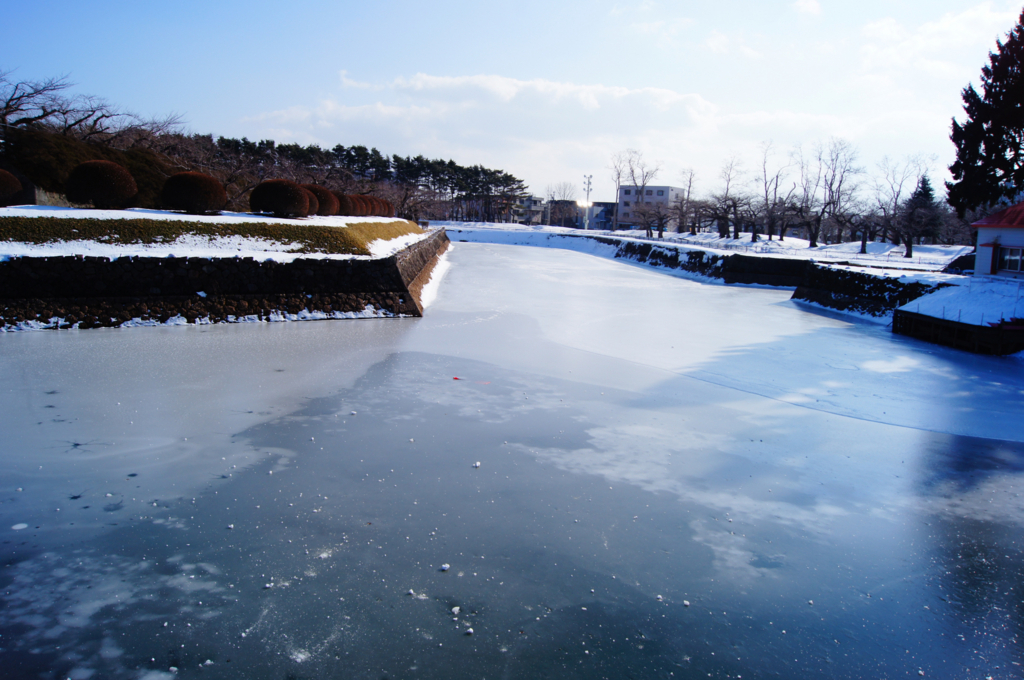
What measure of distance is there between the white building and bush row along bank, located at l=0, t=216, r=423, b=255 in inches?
639

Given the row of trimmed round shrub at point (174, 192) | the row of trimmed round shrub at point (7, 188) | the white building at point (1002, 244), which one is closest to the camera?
the row of trimmed round shrub at point (7, 188)

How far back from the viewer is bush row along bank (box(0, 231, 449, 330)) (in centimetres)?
1078

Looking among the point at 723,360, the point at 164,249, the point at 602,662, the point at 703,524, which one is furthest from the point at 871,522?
the point at 164,249

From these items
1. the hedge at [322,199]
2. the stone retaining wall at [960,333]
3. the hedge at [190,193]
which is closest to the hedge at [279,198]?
the hedge at [190,193]

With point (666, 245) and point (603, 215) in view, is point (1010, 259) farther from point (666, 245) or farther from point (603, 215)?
point (603, 215)

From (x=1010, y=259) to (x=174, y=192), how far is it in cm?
2206

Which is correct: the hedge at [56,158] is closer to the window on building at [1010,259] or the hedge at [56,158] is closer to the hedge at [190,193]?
the hedge at [190,193]

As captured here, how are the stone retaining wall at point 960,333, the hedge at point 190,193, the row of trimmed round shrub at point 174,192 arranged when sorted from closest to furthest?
the stone retaining wall at point 960,333, the row of trimmed round shrub at point 174,192, the hedge at point 190,193

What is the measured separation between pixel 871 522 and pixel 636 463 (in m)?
1.93

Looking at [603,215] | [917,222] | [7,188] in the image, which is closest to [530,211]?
[603,215]

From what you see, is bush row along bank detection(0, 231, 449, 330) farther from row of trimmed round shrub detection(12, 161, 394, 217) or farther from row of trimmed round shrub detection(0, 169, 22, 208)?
row of trimmed round shrub detection(0, 169, 22, 208)

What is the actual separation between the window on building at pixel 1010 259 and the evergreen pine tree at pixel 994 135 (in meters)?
7.95

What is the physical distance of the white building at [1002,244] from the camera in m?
14.5

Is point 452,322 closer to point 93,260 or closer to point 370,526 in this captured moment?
point 93,260
